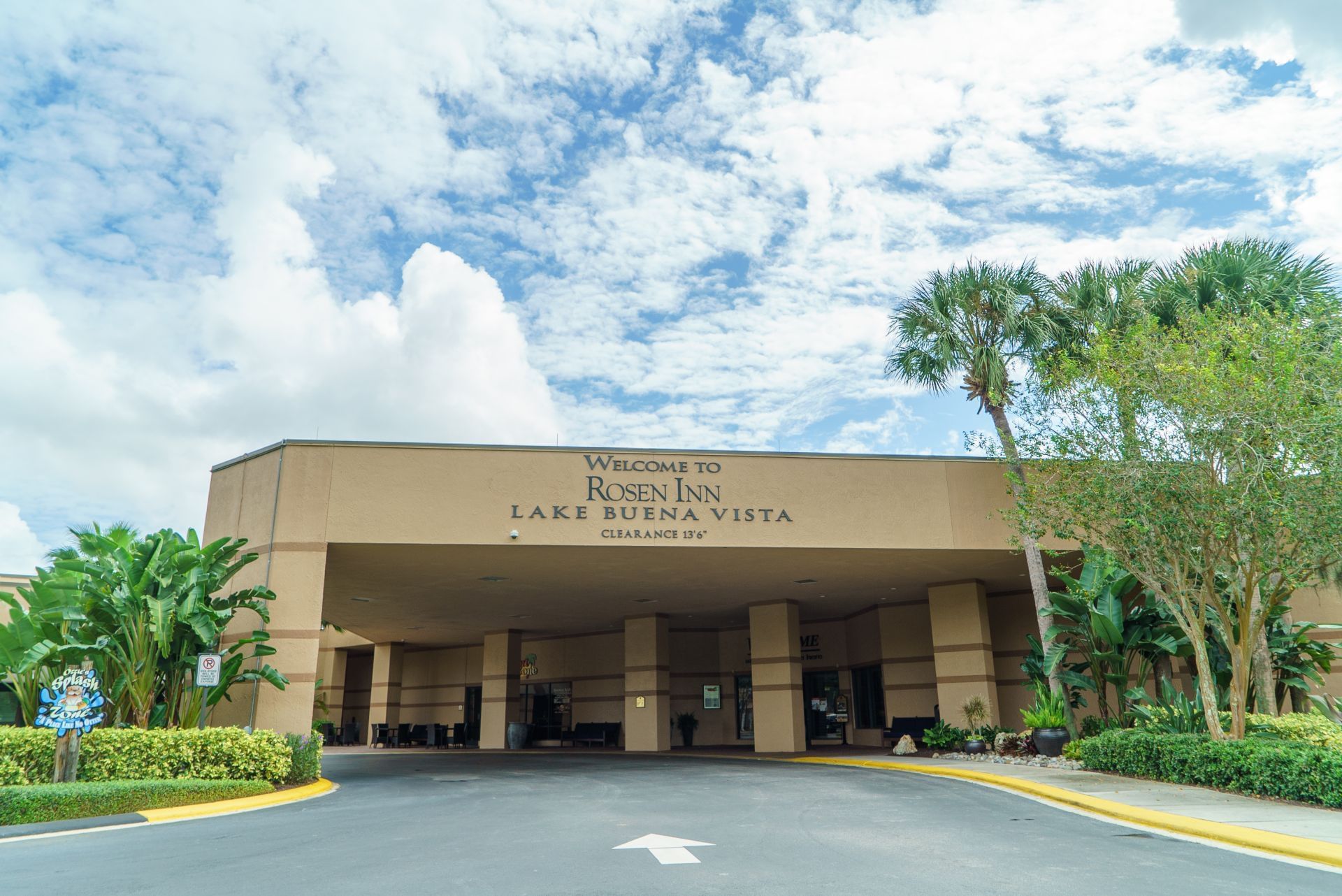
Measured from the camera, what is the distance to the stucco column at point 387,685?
37219 millimetres

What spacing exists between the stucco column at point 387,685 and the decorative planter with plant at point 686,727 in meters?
12.7

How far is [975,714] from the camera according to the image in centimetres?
2278

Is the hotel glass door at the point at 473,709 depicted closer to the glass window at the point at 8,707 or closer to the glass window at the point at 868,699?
the glass window at the point at 868,699

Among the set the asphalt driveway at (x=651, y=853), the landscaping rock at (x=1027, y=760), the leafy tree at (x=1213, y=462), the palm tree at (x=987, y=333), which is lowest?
the asphalt driveway at (x=651, y=853)

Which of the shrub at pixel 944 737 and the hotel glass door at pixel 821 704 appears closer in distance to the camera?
the shrub at pixel 944 737

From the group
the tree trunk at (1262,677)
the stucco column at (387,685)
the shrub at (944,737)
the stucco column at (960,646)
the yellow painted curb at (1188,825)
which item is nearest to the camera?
the yellow painted curb at (1188,825)

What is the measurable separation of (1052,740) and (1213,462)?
23.3 ft

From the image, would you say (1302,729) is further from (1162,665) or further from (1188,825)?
(1162,665)

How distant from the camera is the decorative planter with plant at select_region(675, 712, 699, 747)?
3106cm

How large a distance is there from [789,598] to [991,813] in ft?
50.0

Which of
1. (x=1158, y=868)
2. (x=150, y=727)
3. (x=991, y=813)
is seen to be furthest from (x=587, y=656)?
(x=1158, y=868)

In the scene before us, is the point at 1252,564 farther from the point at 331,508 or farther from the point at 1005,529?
the point at 331,508

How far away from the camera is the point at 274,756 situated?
47.5 ft

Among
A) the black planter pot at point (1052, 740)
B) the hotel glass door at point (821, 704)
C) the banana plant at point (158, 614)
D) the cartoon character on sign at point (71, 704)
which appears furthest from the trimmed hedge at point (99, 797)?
the hotel glass door at point (821, 704)
